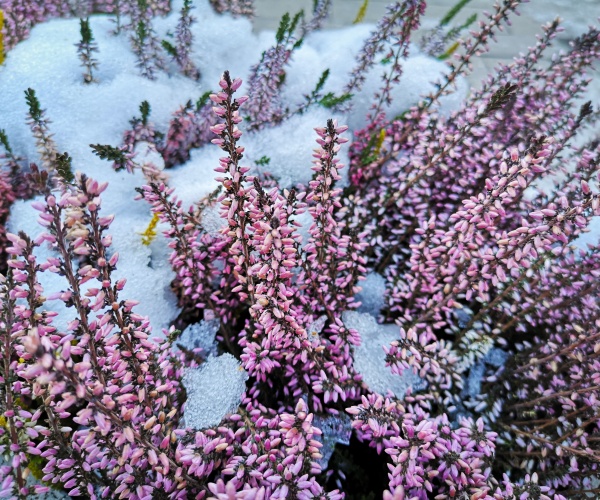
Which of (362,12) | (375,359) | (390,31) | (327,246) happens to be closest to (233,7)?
(362,12)

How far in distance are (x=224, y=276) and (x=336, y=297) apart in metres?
0.26

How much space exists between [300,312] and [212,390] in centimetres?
23

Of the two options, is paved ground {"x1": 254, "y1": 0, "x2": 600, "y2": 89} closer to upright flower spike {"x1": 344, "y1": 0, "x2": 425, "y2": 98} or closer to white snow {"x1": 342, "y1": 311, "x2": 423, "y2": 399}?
upright flower spike {"x1": 344, "y1": 0, "x2": 425, "y2": 98}

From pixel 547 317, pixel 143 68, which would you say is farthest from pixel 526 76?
pixel 143 68

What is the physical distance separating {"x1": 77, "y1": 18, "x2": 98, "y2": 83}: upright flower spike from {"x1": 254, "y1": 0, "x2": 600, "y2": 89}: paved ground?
132 cm

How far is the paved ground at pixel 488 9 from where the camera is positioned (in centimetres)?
250

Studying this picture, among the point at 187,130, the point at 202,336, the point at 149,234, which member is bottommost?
the point at 202,336

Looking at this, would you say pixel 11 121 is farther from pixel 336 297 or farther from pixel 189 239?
pixel 336 297

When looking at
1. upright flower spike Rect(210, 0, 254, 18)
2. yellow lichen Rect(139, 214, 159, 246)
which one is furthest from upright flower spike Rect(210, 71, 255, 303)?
upright flower spike Rect(210, 0, 254, 18)

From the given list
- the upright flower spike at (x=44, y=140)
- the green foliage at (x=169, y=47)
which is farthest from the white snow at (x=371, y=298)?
the green foliage at (x=169, y=47)

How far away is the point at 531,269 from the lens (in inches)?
37.6

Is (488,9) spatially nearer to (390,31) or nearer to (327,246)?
(390,31)

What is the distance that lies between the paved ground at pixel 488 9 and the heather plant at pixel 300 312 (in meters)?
1.21

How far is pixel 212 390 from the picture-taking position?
838 mm
